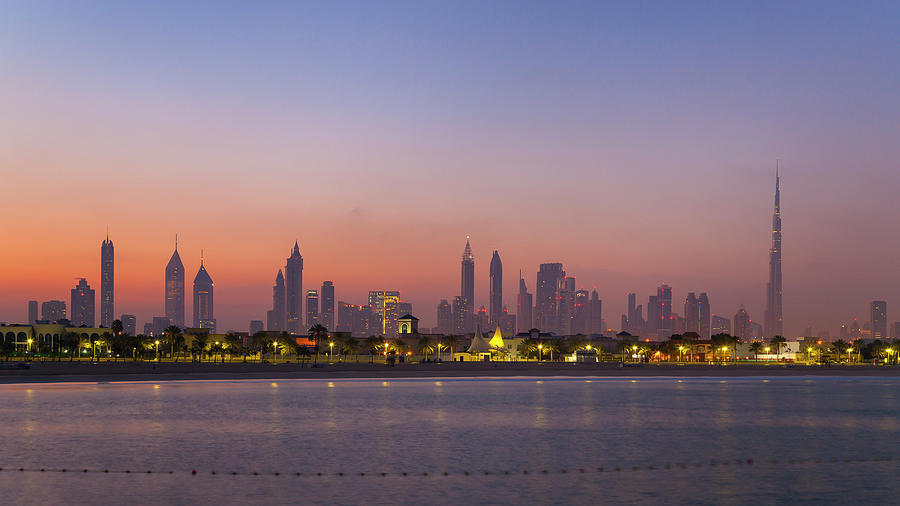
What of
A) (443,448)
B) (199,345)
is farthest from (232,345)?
(443,448)

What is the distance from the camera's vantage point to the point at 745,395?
71375 millimetres

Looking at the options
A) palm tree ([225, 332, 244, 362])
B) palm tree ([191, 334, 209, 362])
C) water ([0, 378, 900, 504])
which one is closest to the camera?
water ([0, 378, 900, 504])

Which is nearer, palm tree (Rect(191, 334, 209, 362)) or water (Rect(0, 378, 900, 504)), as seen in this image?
water (Rect(0, 378, 900, 504))

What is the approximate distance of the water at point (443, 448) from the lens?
24.0 metres

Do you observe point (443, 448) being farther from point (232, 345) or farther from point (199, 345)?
point (232, 345)

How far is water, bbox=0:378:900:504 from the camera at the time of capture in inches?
945

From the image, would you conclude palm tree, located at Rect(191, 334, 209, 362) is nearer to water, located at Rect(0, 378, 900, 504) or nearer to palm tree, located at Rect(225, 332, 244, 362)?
palm tree, located at Rect(225, 332, 244, 362)

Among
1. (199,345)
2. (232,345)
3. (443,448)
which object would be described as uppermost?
(443,448)

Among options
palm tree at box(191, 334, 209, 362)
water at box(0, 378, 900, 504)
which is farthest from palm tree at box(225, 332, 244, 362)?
water at box(0, 378, 900, 504)

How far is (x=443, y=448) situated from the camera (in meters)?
34.5

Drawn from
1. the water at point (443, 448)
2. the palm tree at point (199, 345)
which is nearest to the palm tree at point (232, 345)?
the palm tree at point (199, 345)

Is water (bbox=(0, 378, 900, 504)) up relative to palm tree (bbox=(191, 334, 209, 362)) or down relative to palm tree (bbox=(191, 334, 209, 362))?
Result: up

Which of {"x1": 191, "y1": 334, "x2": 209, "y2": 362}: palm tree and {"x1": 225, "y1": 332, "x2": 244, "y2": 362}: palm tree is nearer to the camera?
{"x1": 191, "y1": 334, "x2": 209, "y2": 362}: palm tree

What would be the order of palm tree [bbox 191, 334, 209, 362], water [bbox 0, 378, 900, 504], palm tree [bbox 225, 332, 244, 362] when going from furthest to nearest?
palm tree [bbox 225, 332, 244, 362]
palm tree [bbox 191, 334, 209, 362]
water [bbox 0, 378, 900, 504]
